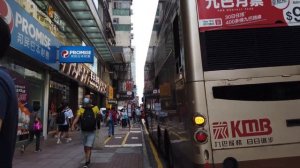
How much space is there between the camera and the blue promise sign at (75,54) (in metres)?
18.6

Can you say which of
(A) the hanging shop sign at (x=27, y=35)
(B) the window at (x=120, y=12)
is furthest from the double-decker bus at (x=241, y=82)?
(B) the window at (x=120, y=12)

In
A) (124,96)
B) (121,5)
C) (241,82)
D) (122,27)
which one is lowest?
(241,82)

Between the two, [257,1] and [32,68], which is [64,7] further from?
[257,1]

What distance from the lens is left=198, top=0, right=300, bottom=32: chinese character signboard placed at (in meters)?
5.29

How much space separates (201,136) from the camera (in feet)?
16.3

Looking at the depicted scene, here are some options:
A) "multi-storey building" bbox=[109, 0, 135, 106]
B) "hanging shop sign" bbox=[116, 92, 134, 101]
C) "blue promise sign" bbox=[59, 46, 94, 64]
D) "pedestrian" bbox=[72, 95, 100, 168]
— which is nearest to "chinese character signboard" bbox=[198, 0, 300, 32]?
"pedestrian" bbox=[72, 95, 100, 168]

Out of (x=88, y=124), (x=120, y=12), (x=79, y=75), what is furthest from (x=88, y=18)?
(x=120, y=12)

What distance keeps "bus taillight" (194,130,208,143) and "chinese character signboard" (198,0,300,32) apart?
134cm

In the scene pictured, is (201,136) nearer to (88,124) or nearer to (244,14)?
(244,14)

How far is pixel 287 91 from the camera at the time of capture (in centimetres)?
521

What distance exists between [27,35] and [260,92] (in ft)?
36.0

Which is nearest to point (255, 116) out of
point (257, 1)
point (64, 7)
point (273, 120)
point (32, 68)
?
point (273, 120)

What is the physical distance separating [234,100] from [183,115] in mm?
936

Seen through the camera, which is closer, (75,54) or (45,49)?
(45,49)
